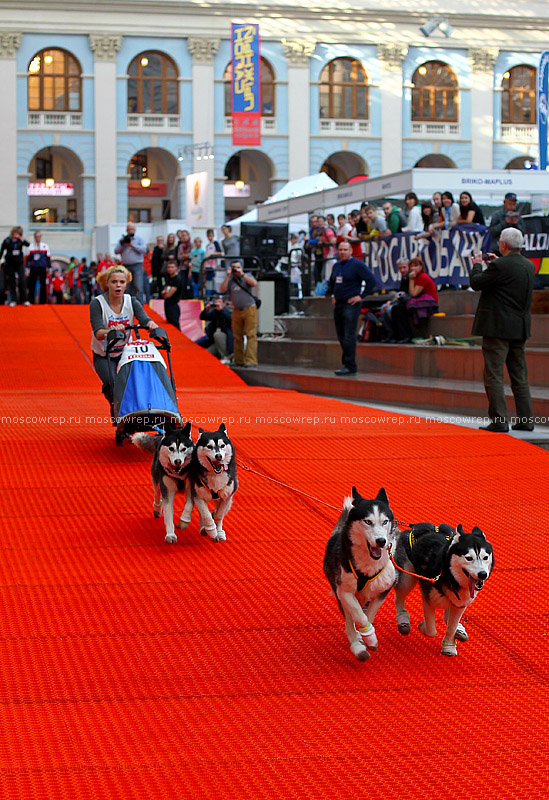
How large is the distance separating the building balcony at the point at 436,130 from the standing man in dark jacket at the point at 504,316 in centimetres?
3852

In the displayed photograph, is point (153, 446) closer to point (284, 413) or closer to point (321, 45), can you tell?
point (284, 413)

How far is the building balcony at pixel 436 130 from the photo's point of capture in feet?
152

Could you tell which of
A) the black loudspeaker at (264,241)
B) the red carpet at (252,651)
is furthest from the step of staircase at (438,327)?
the red carpet at (252,651)

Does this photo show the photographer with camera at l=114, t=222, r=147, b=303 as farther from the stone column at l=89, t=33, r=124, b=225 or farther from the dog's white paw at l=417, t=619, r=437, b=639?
the stone column at l=89, t=33, r=124, b=225

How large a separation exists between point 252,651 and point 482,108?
45350mm

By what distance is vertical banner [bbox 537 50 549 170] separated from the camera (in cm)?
2550

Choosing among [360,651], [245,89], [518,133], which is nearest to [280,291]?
[360,651]

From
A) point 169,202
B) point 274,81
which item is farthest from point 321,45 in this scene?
point 169,202

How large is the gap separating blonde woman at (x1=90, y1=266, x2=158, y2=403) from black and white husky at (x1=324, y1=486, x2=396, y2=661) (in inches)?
190

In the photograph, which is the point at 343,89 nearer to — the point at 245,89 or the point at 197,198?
the point at 245,89

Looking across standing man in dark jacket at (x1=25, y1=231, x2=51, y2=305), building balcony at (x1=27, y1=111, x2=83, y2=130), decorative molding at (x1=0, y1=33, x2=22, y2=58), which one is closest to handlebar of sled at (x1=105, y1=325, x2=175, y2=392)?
standing man in dark jacket at (x1=25, y1=231, x2=51, y2=305)

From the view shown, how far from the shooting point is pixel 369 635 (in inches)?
159

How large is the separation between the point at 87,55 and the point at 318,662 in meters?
43.7

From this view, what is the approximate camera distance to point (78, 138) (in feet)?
145
